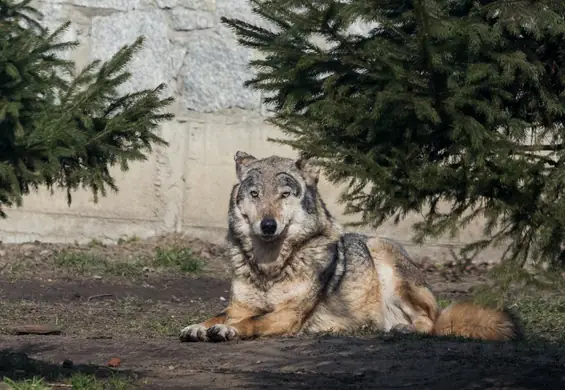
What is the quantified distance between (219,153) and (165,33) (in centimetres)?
141

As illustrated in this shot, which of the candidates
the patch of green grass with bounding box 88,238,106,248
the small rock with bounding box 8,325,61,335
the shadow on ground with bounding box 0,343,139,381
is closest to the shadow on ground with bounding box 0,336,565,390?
the shadow on ground with bounding box 0,343,139,381

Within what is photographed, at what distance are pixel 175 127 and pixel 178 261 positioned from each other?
154 cm

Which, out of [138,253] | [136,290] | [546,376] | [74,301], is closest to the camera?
[546,376]

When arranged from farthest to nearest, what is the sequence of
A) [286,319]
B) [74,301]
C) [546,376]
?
[74,301]
[286,319]
[546,376]

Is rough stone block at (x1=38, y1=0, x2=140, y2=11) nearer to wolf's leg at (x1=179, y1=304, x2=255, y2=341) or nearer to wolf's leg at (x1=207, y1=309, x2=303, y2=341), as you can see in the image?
wolf's leg at (x1=179, y1=304, x2=255, y2=341)

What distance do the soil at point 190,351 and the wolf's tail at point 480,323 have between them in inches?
23.7

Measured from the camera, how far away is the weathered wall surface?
1257 centimetres

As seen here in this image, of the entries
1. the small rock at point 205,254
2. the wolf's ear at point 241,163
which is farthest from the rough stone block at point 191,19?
the wolf's ear at point 241,163

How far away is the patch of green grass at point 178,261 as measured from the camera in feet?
38.9

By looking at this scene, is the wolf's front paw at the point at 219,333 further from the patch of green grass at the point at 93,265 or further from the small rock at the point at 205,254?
the small rock at the point at 205,254

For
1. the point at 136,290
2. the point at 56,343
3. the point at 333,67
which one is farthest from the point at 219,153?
the point at 333,67

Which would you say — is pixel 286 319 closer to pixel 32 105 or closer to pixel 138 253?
pixel 32 105

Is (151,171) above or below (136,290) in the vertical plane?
above

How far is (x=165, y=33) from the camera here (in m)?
12.7
